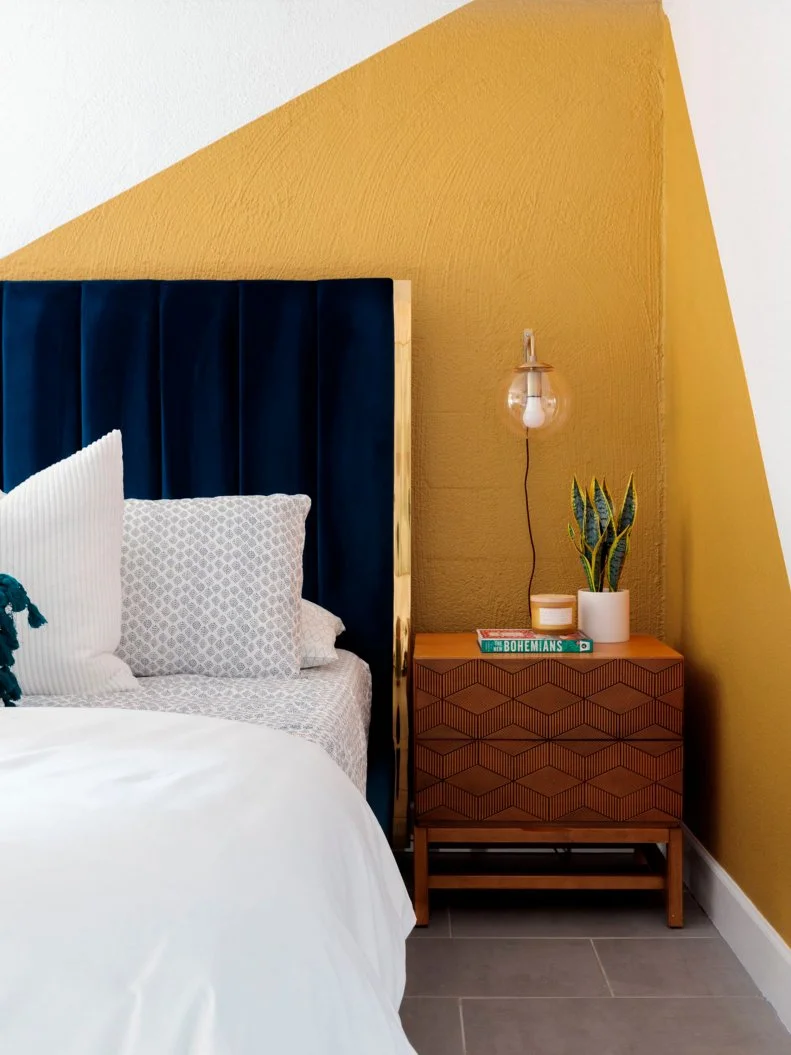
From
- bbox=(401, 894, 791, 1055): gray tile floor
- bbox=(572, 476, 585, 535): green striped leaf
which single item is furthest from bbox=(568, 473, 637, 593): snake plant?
bbox=(401, 894, 791, 1055): gray tile floor

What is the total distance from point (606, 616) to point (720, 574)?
0.30m

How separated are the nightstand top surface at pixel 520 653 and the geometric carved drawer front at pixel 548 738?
0.01m

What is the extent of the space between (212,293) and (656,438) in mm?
1284

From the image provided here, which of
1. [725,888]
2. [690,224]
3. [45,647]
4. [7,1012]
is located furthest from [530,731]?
[7,1012]

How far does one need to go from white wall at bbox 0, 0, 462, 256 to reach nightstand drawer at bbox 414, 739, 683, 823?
181 cm

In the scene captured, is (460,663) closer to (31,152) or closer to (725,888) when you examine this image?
(725,888)

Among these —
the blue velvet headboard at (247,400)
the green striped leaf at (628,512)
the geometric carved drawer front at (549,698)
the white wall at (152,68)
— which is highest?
the white wall at (152,68)

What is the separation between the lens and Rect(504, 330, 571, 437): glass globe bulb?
262 centimetres

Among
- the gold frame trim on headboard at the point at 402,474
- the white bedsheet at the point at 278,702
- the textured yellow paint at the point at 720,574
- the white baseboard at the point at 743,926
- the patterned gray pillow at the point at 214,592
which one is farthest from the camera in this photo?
the gold frame trim on headboard at the point at 402,474

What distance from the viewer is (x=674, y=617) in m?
2.78

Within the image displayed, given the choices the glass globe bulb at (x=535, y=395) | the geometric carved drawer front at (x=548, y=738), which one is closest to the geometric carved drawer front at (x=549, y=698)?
the geometric carved drawer front at (x=548, y=738)

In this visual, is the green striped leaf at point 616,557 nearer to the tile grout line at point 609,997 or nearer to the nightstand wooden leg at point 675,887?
the nightstand wooden leg at point 675,887

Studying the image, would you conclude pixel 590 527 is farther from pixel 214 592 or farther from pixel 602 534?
pixel 214 592

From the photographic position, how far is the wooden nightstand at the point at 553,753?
2346mm
